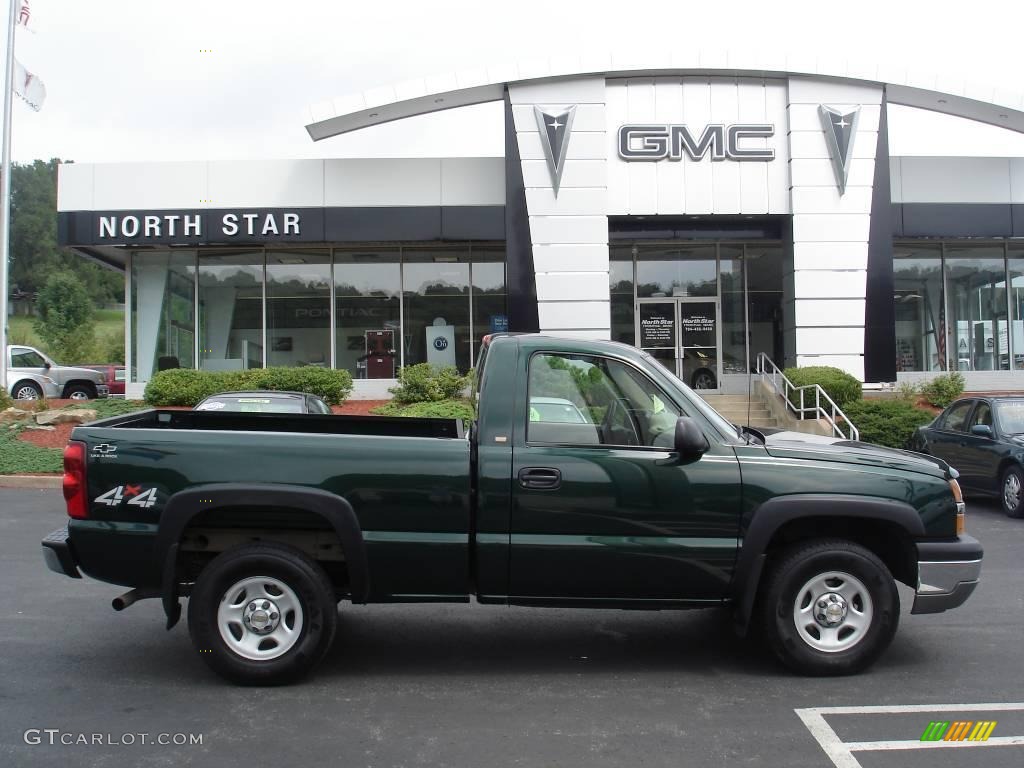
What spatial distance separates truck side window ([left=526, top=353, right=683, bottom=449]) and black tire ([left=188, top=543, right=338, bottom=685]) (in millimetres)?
1517

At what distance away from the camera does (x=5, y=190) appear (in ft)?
61.5

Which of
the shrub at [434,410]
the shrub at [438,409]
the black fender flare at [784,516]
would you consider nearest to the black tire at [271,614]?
the black fender flare at [784,516]

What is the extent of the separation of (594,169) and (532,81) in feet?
7.68

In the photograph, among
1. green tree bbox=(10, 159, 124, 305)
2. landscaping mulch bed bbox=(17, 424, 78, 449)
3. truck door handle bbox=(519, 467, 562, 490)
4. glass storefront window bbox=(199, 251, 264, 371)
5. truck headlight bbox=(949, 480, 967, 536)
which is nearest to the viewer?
truck door handle bbox=(519, 467, 562, 490)

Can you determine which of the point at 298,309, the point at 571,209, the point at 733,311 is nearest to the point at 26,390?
the point at 298,309

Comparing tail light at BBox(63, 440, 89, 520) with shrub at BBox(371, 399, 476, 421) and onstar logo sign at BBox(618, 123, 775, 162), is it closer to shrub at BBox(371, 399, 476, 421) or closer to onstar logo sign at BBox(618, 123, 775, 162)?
shrub at BBox(371, 399, 476, 421)

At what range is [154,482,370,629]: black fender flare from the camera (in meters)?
4.74

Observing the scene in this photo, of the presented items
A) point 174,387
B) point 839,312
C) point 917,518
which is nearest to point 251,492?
point 917,518

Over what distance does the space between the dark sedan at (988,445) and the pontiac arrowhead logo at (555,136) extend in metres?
9.77

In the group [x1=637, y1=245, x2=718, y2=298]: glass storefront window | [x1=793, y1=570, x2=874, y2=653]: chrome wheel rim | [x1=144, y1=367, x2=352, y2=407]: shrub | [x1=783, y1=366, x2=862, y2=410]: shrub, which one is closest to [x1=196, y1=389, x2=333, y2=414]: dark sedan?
[x1=144, y1=367, x2=352, y2=407]: shrub

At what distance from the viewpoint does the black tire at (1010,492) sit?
1072cm

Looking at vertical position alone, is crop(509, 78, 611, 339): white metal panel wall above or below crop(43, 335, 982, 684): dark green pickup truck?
above

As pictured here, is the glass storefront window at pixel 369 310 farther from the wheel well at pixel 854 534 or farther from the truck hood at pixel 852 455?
the wheel well at pixel 854 534

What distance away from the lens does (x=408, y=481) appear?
4.80 meters
